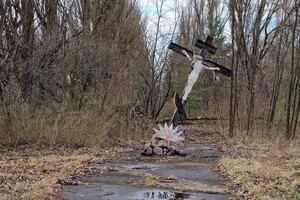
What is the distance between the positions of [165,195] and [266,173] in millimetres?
2905

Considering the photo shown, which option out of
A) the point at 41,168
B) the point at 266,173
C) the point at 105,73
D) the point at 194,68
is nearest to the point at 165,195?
the point at 266,173

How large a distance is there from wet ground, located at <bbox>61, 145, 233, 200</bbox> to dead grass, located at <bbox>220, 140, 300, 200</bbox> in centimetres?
38

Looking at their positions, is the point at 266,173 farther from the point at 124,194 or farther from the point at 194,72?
the point at 194,72

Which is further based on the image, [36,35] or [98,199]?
[36,35]

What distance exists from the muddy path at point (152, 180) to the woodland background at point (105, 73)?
3.29m

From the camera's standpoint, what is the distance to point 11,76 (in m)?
14.6

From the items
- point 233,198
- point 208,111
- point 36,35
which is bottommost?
point 233,198

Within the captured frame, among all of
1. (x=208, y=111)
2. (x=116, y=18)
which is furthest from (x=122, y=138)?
(x=208, y=111)

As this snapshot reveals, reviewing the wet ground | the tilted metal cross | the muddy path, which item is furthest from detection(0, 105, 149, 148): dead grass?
the tilted metal cross

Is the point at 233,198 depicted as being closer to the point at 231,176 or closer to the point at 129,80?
the point at 231,176

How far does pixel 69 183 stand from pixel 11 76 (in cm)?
731

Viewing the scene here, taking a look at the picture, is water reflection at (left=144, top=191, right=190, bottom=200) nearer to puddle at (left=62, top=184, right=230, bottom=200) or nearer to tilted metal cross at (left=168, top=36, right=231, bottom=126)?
puddle at (left=62, top=184, right=230, bottom=200)

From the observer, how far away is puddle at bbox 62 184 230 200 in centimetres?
728

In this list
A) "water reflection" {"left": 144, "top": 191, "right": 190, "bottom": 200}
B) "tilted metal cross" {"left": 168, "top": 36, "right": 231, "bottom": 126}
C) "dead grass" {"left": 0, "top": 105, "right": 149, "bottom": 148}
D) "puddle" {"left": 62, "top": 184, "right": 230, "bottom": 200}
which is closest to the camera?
"puddle" {"left": 62, "top": 184, "right": 230, "bottom": 200}
